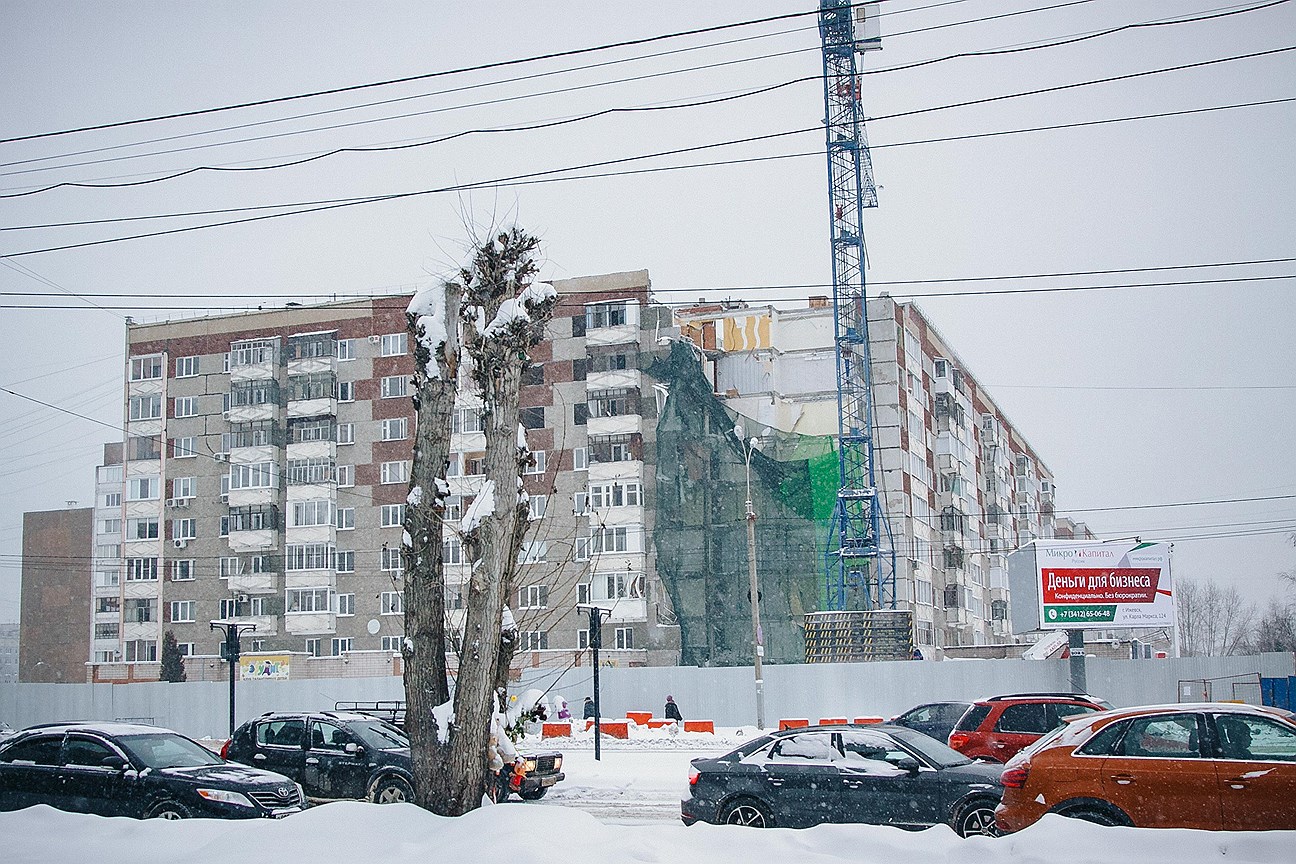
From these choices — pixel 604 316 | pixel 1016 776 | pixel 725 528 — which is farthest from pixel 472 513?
pixel 604 316

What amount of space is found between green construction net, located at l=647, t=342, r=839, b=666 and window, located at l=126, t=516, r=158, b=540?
3092 cm

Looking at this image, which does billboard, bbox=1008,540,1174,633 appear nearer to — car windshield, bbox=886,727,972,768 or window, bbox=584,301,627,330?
car windshield, bbox=886,727,972,768

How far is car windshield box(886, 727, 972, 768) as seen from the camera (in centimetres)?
1366

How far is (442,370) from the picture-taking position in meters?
11.3

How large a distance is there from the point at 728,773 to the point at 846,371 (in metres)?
50.0

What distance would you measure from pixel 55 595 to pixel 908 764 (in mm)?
92625

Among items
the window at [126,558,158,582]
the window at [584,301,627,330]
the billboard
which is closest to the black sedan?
the billboard

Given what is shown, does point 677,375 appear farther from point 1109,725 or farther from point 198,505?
point 1109,725

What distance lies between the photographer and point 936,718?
23.0 meters

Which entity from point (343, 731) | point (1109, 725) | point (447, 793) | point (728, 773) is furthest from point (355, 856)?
point (343, 731)

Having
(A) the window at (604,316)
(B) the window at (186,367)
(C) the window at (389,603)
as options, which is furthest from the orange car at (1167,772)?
(B) the window at (186,367)

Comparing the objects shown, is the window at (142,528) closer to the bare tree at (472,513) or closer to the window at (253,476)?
the window at (253,476)

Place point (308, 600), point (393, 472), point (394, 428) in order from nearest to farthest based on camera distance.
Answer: point (308, 600), point (393, 472), point (394, 428)

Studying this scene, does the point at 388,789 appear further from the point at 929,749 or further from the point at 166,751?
the point at 929,749
